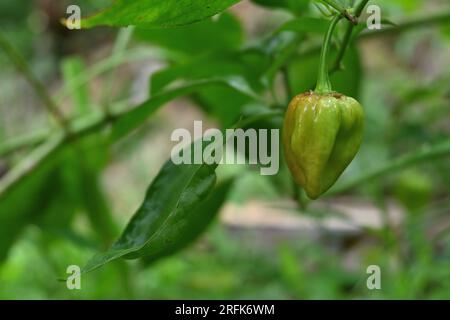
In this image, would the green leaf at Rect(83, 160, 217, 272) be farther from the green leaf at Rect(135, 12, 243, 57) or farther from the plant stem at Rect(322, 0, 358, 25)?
the green leaf at Rect(135, 12, 243, 57)

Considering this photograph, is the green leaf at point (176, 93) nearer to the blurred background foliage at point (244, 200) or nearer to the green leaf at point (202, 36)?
the blurred background foliage at point (244, 200)

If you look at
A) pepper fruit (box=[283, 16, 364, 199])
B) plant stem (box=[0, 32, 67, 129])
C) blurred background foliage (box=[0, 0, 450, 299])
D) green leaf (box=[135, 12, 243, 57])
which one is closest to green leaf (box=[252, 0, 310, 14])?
blurred background foliage (box=[0, 0, 450, 299])

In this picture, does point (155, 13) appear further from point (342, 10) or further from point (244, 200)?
point (244, 200)

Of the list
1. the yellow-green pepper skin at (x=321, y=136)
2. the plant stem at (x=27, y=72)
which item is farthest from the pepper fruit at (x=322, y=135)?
the plant stem at (x=27, y=72)

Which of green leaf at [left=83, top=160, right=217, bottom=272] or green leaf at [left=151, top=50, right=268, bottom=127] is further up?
green leaf at [left=151, top=50, right=268, bottom=127]

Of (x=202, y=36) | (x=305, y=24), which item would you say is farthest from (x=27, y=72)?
(x=305, y=24)

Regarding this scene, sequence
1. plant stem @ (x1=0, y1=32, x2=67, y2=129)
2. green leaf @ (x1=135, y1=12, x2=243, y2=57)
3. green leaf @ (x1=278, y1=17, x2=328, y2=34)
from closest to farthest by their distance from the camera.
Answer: green leaf @ (x1=278, y1=17, x2=328, y2=34) < green leaf @ (x1=135, y1=12, x2=243, y2=57) < plant stem @ (x1=0, y1=32, x2=67, y2=129)
